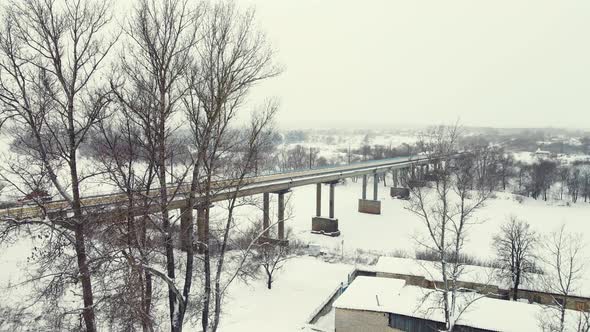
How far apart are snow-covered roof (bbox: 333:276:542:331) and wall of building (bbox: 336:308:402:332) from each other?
0.30 meters

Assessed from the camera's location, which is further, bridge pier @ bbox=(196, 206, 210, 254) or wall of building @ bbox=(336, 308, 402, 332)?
wall of building @ bbox=(336, 308, 402, 332)

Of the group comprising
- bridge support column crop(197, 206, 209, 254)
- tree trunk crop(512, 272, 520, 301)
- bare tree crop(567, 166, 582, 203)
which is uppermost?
bridge support column crop(197, 206, 209, 254)

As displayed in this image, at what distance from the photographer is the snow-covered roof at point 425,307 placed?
17219mm

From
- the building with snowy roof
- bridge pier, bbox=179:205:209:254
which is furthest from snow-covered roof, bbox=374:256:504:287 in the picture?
bridge pier, bbox=179:205:209:254

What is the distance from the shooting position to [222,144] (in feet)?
43.5

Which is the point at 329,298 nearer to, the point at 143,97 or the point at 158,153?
the point at 158,153

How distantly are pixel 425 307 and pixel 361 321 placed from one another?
2.97 metres

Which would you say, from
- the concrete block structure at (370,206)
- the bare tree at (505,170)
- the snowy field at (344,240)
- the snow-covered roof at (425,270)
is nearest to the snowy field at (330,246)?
the snowy field at (344,240)

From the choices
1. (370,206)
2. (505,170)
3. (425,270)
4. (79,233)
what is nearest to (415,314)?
(425,270)

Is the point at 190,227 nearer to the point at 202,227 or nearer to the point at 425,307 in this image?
the point at 202,227

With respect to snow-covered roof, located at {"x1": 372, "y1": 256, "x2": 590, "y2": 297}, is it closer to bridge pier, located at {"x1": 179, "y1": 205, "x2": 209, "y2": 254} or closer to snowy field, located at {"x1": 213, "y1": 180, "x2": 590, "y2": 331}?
snowy field, located at {"x1": 213, "y1": 180, "x2": 590, "y2": 331}

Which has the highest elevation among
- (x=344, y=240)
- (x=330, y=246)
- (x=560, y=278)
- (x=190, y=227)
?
(x=190, y=227)

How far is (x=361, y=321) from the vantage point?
18844mm

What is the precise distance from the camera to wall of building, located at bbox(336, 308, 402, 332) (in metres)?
18.6
